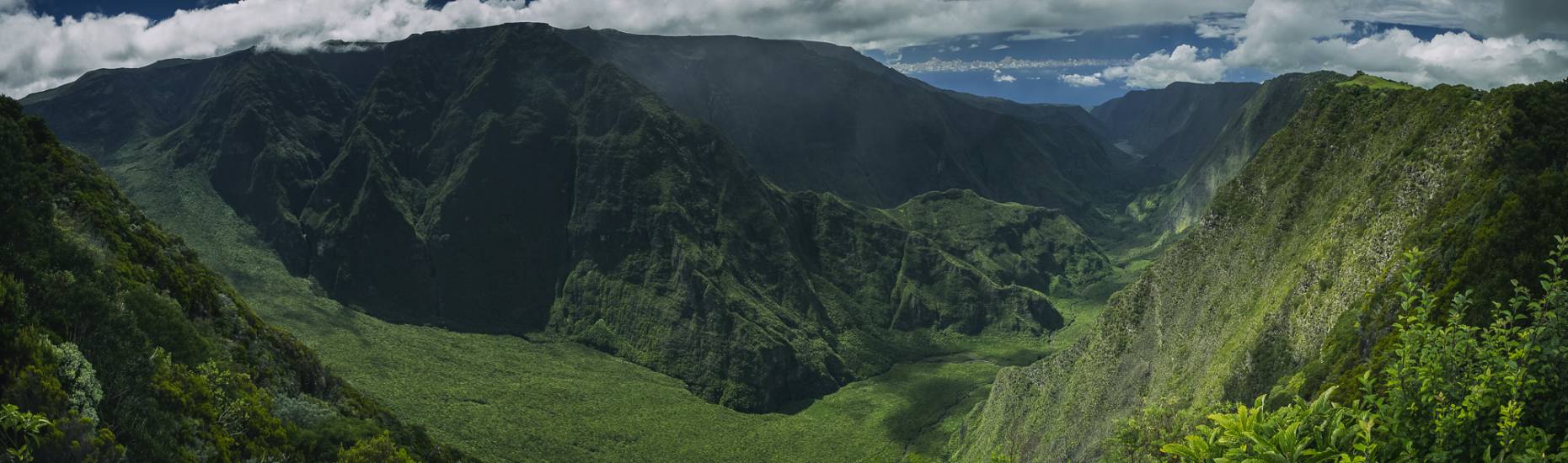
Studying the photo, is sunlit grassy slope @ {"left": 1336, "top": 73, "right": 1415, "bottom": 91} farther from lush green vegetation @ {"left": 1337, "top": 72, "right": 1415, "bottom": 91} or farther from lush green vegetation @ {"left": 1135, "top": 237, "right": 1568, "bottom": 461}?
lush green vegetation @ {"left": 1135, "top": 237, "right": 1568, "bottom": 461}

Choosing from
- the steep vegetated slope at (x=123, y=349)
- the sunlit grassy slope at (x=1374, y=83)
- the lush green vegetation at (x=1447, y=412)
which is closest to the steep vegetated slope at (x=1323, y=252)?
the sunlit grassy slope at (x=1374, y=83)

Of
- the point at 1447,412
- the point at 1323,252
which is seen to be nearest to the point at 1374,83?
the point at 1323,252

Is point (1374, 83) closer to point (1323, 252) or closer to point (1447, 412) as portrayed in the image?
point (1323, 252)

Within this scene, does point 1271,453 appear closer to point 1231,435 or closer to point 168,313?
point 1231,435

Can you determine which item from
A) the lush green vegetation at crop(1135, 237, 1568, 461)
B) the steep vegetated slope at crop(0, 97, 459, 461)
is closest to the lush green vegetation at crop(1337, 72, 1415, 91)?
the lush green vegetation at crop(1135, 237, 1568, 461)

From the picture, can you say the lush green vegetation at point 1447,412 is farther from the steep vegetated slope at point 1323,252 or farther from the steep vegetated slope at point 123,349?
the steep vegetated slope at point 1323,252

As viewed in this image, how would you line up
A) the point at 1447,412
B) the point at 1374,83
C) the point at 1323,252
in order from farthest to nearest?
the point at 1374,83 → the point at 1323,252 → the point at 1447,412
